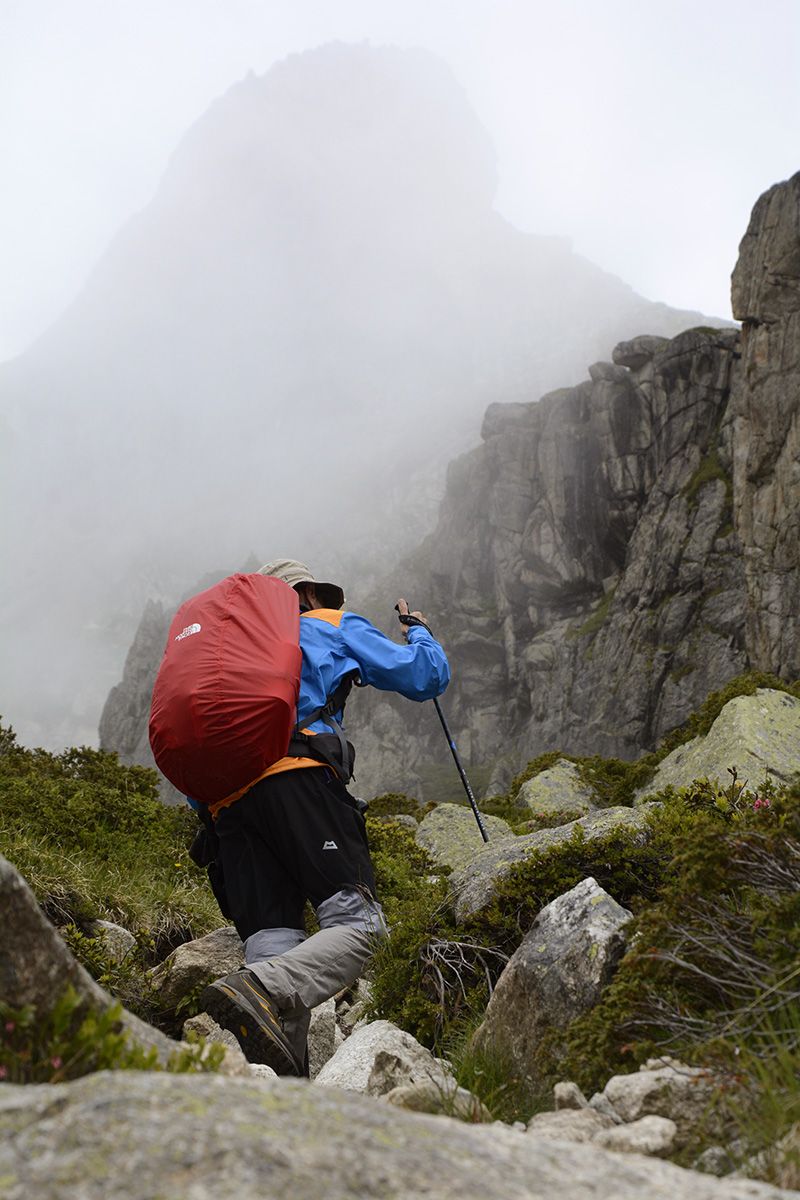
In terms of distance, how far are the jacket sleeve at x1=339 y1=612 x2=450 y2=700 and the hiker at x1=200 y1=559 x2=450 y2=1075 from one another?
15mm

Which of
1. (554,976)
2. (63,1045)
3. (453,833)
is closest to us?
(63,1045)

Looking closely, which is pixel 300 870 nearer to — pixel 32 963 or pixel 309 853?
pixel 309 853

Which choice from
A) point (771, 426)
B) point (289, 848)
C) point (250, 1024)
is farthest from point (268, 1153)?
point (771, 426)

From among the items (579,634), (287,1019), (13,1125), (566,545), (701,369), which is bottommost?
(579,634)

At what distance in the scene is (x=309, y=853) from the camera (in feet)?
15.6

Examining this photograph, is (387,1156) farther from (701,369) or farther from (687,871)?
(701,369)

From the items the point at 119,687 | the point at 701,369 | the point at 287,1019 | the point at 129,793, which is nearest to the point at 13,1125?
the point at 287,1019

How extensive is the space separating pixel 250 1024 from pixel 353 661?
2.42 meters

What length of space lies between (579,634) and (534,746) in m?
14.5

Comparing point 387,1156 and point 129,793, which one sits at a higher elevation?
point 387,1156

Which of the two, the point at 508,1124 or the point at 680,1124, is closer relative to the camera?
the point at 680,1124

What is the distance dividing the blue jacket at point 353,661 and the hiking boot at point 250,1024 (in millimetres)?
1723

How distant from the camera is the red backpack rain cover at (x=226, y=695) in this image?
180 inches

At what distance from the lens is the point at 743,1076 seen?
2340mm
